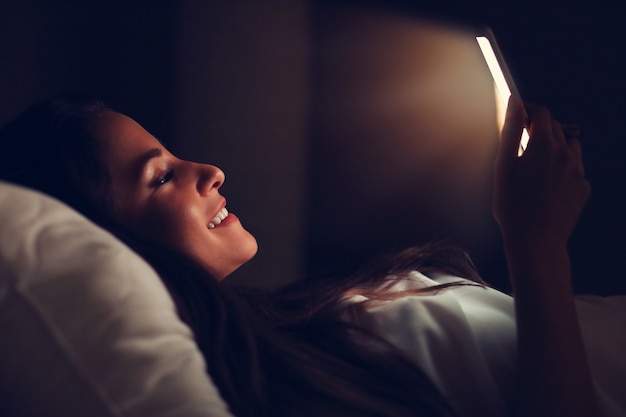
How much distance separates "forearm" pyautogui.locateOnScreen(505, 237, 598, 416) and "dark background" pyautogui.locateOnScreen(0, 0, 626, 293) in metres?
0.78

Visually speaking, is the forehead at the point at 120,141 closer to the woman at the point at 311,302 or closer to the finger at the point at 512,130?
the woman at the point at 311,302

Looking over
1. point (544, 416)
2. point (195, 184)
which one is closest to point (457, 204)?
point (195, 184)

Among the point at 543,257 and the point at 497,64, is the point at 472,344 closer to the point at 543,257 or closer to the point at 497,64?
the point at 543,257

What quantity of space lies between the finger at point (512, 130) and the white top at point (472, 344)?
199 millimetres

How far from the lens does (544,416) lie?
659mm

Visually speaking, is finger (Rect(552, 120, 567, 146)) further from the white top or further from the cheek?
the cheek

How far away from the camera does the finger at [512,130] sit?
2.50 ft

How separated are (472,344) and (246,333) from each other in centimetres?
27

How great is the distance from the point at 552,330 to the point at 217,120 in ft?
3.76

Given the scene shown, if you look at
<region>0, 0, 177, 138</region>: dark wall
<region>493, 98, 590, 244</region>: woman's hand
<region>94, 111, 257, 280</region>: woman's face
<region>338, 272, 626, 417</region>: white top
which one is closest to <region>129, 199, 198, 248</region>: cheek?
<region>94, 111, 257, 280</region>: woman's face

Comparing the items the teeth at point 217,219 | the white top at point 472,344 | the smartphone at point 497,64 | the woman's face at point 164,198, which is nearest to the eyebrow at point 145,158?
the woman's face at point 164,198

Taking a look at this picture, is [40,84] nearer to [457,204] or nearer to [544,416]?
[457,204]

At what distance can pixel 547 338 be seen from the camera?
0.68m

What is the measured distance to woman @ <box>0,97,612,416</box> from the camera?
668 mm
